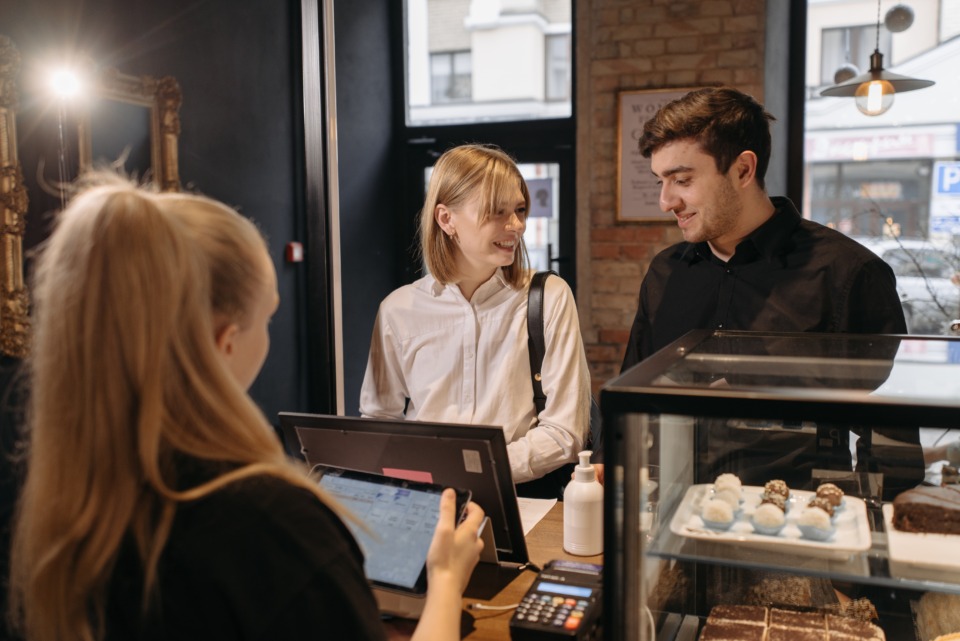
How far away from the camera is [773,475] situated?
1.31 meters

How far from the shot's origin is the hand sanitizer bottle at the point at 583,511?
1482 millimetres

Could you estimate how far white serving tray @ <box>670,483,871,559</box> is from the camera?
3.77ft

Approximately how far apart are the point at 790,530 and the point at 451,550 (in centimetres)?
48

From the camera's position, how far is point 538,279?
7.19ft

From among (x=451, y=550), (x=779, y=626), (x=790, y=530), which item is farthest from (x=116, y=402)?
(x=779, y=626)

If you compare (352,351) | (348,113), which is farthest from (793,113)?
(352,351)

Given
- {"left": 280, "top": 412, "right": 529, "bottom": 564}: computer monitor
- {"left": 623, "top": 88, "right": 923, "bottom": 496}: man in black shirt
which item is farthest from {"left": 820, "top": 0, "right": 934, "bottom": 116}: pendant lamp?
{"left": 280, "top": 412, "right": 529, "bottom": 564}: computer monitor

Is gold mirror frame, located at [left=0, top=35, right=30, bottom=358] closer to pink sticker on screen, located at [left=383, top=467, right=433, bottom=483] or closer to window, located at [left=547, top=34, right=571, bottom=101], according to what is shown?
pink sticker on screen, located at [left=383, top=467, right=433, bottom=483]

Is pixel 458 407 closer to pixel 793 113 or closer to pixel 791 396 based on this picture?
pixel 791 396

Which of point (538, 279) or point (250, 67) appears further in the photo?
point (250, 67)

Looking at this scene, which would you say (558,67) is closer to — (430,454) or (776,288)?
(776,288)

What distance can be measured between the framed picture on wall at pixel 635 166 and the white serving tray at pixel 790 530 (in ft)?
10.2

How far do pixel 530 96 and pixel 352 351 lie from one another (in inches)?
70.8

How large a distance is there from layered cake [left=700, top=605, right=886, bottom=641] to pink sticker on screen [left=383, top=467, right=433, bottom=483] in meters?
0.49
